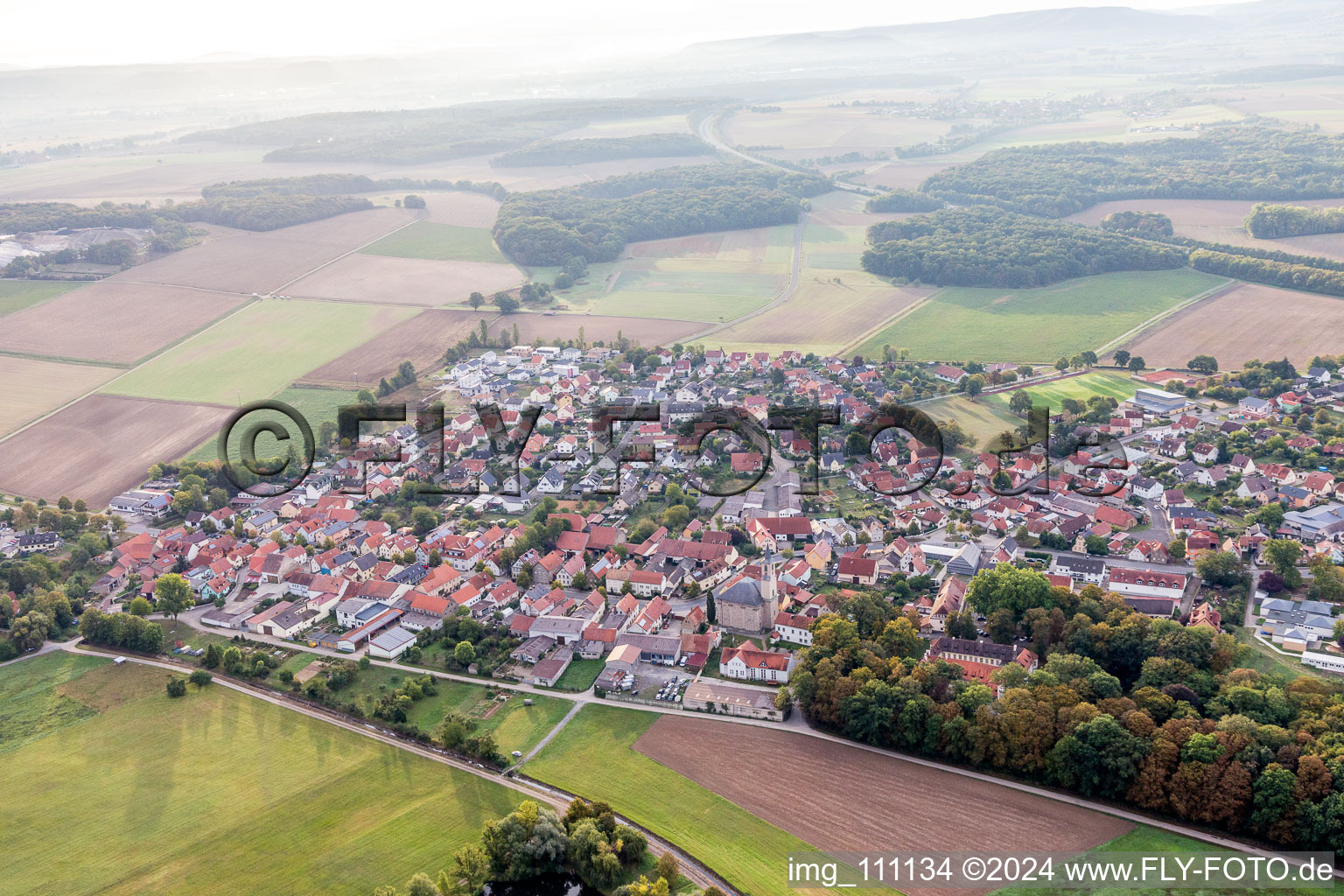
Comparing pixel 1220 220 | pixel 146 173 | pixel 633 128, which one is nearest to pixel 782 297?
pixel 1220 220

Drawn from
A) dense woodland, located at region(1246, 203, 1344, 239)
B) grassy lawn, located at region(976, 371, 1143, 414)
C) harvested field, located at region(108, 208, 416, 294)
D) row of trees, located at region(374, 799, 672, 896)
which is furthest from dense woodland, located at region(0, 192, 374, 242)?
dense woodland, located at region(1246, 203, 1344, 239)

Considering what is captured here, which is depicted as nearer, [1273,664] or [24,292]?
[1273,664]

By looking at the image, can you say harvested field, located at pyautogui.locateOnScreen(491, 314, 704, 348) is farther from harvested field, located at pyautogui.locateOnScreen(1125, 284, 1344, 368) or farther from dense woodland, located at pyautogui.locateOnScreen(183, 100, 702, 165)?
dense woodland, located at pyautogui.locateOnScreen(183, 100, 702, 165)

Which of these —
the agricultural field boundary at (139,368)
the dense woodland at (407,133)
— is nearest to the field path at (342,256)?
the agricultural field boundary at (139,368)

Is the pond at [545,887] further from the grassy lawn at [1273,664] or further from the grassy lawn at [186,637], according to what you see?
the grassy lawn at [1273,664]

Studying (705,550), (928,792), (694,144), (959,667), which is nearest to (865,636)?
(959,667)

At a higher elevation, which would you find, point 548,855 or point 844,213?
point 844,213

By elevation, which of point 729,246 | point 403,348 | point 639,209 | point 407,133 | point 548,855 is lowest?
point 548,855

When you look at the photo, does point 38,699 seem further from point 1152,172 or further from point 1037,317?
point 1152,172
